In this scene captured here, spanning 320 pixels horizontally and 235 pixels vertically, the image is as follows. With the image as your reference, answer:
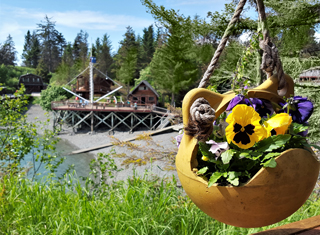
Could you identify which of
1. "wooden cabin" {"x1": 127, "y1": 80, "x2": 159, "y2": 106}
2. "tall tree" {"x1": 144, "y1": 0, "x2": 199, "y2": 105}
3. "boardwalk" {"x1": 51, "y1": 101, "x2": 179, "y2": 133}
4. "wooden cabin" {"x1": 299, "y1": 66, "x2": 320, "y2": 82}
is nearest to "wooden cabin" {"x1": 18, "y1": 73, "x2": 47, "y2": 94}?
"boardwalk" {"x1": 51, "y1": 101, "x2": 179, "y2": 133}

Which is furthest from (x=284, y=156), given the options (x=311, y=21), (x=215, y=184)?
(x=311, y=21)

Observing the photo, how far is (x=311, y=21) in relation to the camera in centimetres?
463

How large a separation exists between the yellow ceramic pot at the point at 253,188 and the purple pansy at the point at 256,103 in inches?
0.8

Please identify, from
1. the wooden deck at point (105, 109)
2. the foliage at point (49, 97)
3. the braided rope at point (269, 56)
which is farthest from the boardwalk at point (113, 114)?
the braided rope at point (269, 56)

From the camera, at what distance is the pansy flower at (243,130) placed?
0.74m

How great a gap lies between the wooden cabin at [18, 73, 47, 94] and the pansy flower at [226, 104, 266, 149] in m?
37.1

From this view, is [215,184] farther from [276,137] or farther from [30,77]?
[30,77]

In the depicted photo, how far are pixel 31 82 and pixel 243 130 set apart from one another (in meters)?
38.5

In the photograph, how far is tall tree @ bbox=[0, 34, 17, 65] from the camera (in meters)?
37.7

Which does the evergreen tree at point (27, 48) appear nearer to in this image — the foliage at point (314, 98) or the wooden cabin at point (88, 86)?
the wooden cabin at point (88, 86)

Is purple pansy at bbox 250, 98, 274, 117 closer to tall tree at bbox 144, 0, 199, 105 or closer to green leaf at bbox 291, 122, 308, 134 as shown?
green leaf at bbox 291, 122, 308, 134

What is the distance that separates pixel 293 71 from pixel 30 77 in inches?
1423

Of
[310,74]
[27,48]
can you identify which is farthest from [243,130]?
[27,48]

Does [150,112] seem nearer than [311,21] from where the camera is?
No
